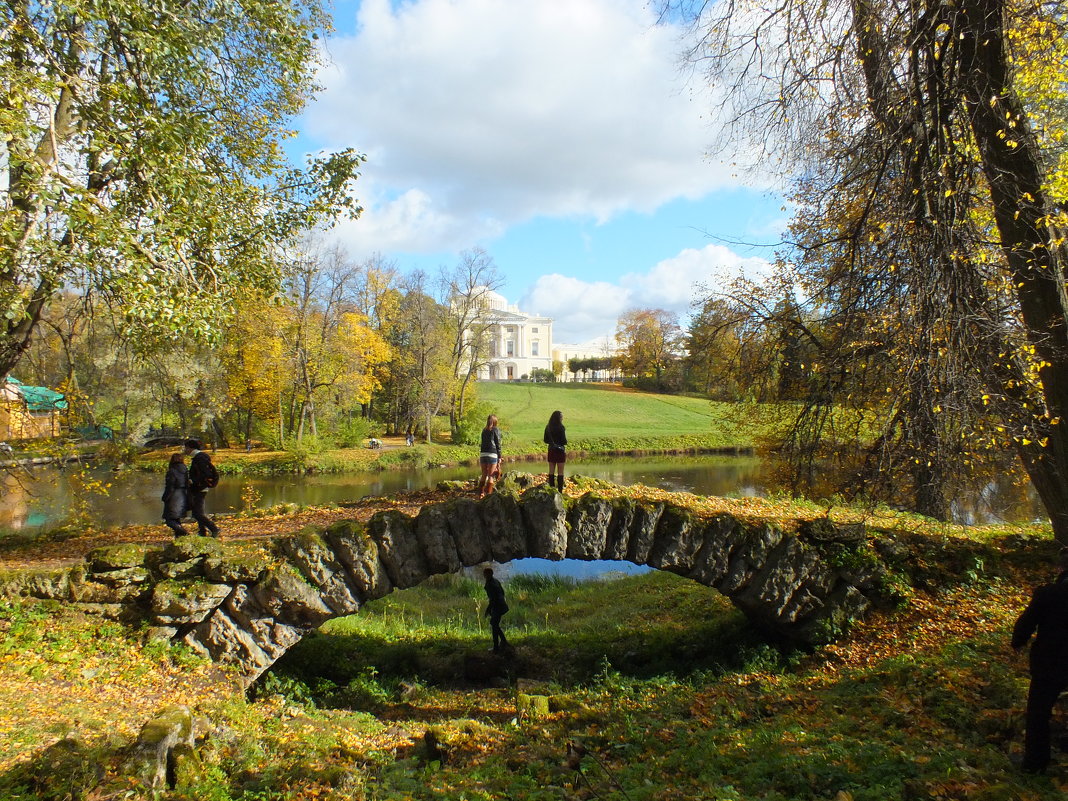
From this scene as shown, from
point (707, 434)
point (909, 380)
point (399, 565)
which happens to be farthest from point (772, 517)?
point (707, 434)

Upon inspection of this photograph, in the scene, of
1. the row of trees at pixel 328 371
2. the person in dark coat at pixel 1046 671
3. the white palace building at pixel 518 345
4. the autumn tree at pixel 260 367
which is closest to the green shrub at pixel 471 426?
the row of trees at pixel 328 371

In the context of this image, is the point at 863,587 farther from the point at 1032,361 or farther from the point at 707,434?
the point at 707,434

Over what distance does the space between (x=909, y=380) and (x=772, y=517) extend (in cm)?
436

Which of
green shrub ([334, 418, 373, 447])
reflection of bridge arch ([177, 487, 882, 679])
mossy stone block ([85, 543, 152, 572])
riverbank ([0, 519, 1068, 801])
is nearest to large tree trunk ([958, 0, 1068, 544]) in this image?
riverbank ([0, 519, 1068, 801])

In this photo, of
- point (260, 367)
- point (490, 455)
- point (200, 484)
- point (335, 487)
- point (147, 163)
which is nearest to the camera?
point (147, 163)

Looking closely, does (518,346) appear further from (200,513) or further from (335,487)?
(200,513)

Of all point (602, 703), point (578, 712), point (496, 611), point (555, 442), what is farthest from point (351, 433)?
point (578, 712)

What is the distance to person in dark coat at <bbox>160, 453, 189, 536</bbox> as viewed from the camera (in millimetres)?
9453

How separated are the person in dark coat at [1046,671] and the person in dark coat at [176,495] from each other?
33.1 ft

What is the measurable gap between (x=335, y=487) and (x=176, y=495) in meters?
18.6

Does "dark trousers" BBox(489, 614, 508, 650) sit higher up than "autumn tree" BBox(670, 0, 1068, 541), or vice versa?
"autumn tree" BBox(670, 0, 1068, 541)

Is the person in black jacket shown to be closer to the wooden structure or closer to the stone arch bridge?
the stone arch bridge

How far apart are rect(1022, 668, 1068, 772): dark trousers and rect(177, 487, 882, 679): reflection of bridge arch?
3606 mm

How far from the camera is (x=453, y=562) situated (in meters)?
8.38
